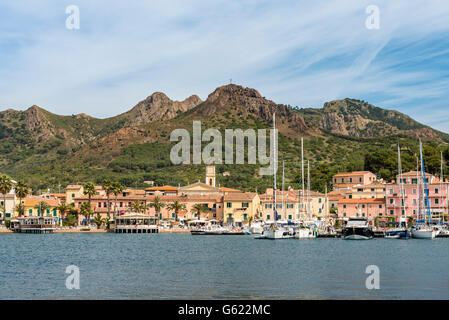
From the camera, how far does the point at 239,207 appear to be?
4946 inches

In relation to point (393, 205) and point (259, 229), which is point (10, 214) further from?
point (393, 205)

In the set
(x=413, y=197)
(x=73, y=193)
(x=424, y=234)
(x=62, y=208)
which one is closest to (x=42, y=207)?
(x=62, y=208)

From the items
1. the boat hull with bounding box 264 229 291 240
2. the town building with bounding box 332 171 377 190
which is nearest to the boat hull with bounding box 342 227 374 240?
the boat hull with bounding box 264 229 291 240

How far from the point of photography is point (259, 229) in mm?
112125

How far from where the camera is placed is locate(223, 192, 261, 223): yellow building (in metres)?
125

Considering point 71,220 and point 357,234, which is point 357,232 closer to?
point 357,234

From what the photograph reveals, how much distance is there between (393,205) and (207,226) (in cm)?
3873

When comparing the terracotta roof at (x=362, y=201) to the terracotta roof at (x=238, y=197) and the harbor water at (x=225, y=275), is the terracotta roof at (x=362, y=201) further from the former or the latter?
the harbor water at (x=225, y=275)

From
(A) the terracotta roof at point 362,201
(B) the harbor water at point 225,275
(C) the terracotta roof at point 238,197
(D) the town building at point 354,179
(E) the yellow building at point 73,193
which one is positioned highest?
(D) the town building at point 354,179

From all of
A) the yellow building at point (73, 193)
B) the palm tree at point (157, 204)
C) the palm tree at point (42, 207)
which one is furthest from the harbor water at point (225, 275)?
the yellow building at point (73, 193)

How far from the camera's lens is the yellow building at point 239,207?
12519 centimetres

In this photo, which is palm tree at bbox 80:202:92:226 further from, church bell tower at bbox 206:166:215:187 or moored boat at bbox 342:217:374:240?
moored boat at bbox 342:217:374:240
